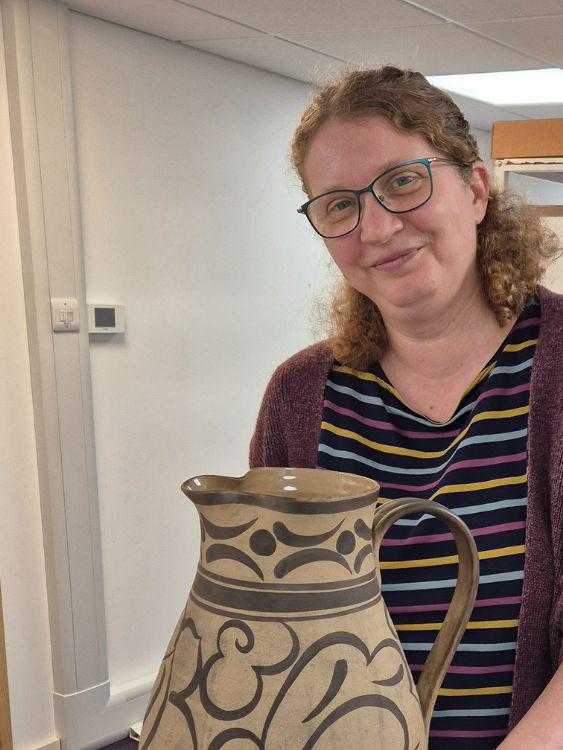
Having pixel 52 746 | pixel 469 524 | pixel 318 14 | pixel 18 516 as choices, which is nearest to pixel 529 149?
pixel 318 14

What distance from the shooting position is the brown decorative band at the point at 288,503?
48 cm

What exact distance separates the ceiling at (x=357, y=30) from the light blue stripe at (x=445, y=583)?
1701 millimetres

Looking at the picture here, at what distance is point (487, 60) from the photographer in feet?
9.29

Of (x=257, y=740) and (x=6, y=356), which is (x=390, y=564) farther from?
(x=6, y=356)

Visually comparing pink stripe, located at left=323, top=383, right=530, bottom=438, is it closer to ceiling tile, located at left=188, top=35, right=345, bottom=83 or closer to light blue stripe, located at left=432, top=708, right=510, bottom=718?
light blue stripe, located at left=432, top=708, right=510, bottom=718

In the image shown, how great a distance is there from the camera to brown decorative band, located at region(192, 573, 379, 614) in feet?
1.57

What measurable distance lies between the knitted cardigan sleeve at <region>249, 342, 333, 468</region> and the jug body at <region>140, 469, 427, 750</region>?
0.49m

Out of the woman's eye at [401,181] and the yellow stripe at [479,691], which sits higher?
the woman's eye at [401,181]

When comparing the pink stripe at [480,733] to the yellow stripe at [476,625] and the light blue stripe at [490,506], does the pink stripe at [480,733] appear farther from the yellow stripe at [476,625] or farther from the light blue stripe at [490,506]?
the light blue stripe at [490,506]

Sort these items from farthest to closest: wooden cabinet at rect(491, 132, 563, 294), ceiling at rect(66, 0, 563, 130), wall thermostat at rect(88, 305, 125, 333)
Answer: wall thermostat at rect(88, 305, 125, 333), ceiling at rect(66, 0, 563, 130), wooden cabinet at rect(491, 132, 563, 294)

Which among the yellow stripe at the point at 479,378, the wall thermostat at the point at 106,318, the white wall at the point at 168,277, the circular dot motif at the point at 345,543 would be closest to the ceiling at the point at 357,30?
the white wall at the point at 168,277

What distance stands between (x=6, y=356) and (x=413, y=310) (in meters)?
1.51

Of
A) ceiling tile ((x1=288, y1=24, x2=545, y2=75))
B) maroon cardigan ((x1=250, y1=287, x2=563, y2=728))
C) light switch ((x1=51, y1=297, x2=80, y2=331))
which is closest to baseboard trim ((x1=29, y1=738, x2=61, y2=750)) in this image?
light switch ((x1=51, y1=297, x2=80, y2=331))

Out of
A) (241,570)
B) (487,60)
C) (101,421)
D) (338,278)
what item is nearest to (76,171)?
(101,421)
